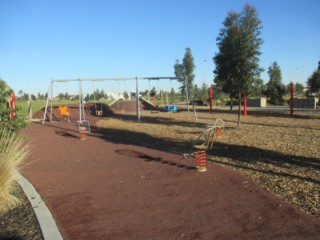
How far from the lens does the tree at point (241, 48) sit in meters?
13.9

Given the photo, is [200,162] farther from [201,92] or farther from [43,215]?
[201,92]

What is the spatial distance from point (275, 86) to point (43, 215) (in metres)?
38.3

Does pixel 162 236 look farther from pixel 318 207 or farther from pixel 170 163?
pixel 170 163

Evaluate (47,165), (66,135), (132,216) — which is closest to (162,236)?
(132,216)

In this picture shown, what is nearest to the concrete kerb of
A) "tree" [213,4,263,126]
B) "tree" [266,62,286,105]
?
"tree" [213,4,263,126]

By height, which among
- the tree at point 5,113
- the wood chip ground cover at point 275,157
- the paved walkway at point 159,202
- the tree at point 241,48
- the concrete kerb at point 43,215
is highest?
the tree at point 241,48

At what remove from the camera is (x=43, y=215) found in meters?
4.48

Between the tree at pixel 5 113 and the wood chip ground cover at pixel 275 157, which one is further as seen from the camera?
the tree at pixel 5 113

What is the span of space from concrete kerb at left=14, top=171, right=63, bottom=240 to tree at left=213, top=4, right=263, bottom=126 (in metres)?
10.6

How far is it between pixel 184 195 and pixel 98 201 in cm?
144

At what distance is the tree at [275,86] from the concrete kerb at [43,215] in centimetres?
3624

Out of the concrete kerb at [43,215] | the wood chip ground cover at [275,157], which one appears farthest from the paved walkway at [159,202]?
the wood chip ground cover at [275,157]

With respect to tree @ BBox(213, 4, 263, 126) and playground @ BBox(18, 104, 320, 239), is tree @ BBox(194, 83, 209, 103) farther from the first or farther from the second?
playground @ BBox(18, 104, 320, 239)

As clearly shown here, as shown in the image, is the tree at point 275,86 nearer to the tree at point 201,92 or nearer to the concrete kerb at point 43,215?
the tree at point 201,92
